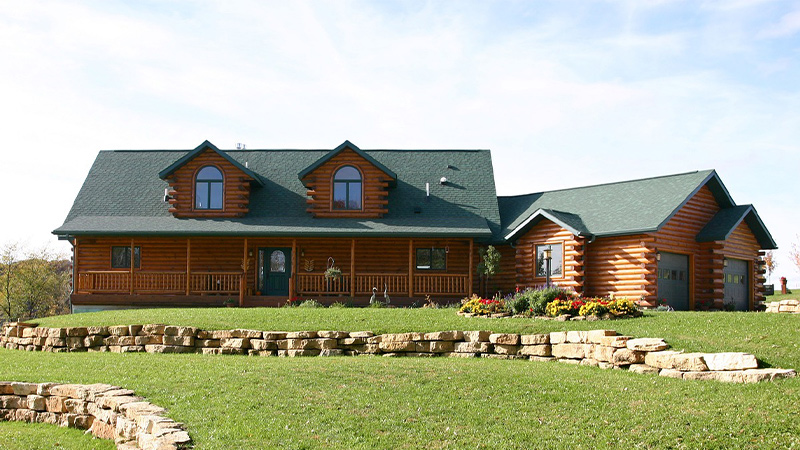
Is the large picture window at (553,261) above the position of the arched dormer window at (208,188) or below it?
below

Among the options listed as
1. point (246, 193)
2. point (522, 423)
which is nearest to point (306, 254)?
point (246, 193)

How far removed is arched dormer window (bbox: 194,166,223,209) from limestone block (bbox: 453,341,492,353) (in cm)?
1365

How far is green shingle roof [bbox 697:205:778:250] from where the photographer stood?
79.4ft

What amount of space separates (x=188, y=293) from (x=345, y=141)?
25.8 ft

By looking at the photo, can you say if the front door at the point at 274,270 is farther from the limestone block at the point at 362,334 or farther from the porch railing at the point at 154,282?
the limestone block at the point at 362,334

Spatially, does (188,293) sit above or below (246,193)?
below

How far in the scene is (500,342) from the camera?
16.6m

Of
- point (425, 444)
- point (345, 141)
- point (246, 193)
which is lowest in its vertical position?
point (425, 444)

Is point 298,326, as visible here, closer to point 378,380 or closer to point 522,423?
point 378,380

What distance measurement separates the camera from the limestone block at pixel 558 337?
15852 millimetres

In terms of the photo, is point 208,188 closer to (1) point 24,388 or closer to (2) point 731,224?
(1) point 24,388

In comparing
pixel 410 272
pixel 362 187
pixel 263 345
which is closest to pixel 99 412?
pixel 263 345

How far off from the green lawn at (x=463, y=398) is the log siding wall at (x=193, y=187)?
10.0m

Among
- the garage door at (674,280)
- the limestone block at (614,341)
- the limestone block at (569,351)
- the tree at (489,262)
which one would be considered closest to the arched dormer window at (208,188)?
the tree at (489,262)
